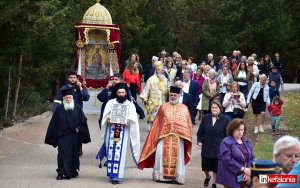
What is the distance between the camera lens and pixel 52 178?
12.6 metres

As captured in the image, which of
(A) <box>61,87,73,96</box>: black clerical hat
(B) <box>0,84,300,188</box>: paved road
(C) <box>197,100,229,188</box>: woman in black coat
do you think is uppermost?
(A) <box>61,87,73,96</box>: black clerical hat

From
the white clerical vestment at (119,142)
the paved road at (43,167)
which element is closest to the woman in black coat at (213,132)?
the paved road at (43,167)

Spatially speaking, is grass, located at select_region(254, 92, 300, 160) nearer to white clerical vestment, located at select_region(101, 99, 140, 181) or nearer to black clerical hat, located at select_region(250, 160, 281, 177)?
white clerical vestment, located at select_region(101, 99, 140, 181)

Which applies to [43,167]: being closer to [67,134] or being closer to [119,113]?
[67,134]

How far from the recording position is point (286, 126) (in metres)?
20.8

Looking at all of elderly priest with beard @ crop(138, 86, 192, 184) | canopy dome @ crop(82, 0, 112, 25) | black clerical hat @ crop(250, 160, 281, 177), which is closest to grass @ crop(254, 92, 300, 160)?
elderly priest with beard @ crop(138, 86, 192, 184)

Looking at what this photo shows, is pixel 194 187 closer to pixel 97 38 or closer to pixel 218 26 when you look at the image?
pixel 97 38

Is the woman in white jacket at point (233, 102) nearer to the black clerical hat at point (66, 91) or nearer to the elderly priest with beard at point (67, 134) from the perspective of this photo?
the elderly priest with beard at point (67, 134)

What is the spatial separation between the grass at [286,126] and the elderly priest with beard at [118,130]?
137 inches

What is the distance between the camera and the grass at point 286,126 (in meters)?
15.5

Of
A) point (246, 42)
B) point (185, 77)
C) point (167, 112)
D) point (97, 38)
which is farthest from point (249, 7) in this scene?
point (167, 112)

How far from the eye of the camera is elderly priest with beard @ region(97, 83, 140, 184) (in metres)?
12.4

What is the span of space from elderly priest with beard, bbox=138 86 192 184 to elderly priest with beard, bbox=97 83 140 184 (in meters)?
0.55

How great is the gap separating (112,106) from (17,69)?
9.83 meters
